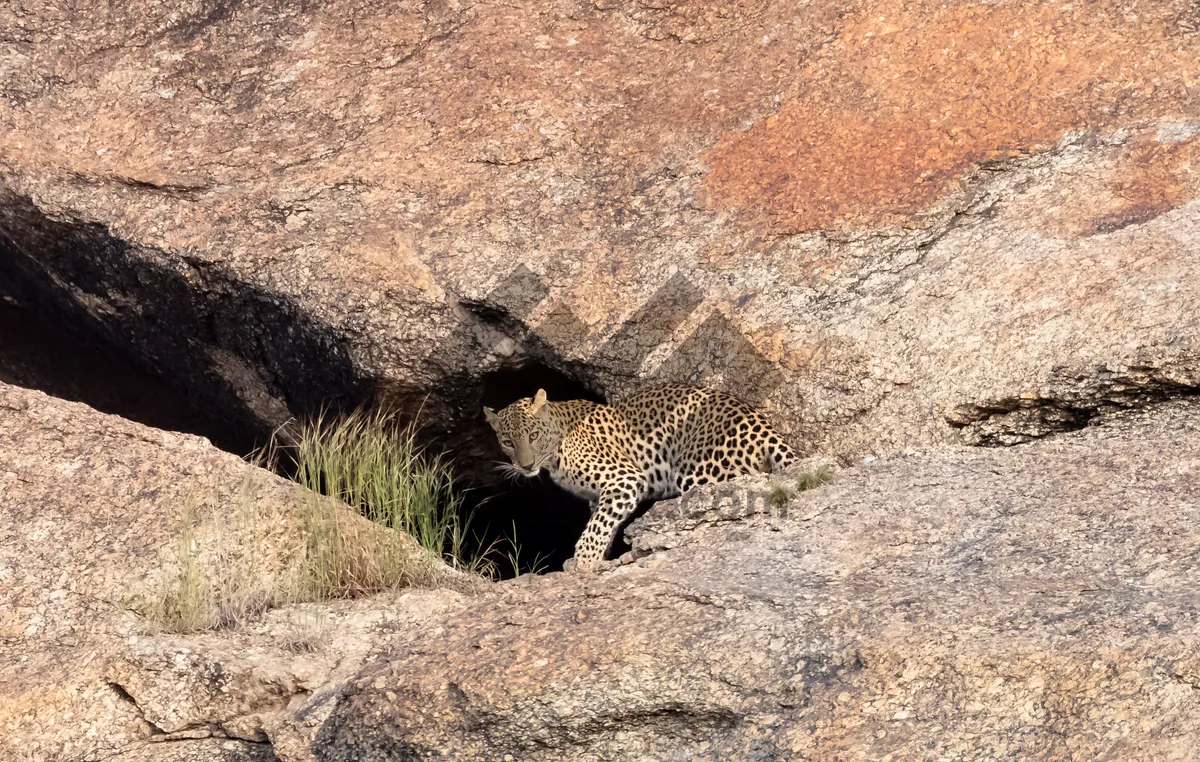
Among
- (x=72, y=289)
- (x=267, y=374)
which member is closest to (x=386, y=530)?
(x=267, y=374)

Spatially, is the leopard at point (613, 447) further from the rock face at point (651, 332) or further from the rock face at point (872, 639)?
the rock face at point (872, 639)

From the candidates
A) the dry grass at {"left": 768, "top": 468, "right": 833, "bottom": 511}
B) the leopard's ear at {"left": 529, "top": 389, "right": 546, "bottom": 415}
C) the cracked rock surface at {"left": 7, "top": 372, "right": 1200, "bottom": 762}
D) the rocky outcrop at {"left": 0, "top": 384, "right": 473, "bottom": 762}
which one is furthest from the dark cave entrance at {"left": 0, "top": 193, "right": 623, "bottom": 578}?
the dry grass at {"left": 768, "top": 468, "right": 833, "bottom": 511}

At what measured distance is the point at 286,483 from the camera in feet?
26.4

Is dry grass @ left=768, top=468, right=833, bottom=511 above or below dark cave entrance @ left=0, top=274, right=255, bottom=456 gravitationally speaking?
below

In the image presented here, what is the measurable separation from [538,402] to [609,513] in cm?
88

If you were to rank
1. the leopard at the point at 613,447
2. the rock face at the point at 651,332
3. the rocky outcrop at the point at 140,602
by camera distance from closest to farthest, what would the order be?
the rock face at the point at 651,332 < the rocky outcrop at the point at 140,602 < the leopard at the point at 613,447

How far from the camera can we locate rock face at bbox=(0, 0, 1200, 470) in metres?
7.97

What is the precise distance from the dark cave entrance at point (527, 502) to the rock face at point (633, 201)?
29 centimetres

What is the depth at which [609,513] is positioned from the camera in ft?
30.3

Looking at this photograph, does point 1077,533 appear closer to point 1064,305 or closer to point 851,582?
point 851,582

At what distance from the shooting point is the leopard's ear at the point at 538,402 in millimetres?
9422

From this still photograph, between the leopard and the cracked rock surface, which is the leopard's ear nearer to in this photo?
the leopard

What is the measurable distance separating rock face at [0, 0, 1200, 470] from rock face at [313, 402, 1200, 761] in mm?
1063

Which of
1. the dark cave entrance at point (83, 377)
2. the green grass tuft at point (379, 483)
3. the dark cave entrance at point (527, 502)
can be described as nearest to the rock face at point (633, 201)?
the dark cave entrance at point (527, 502)
